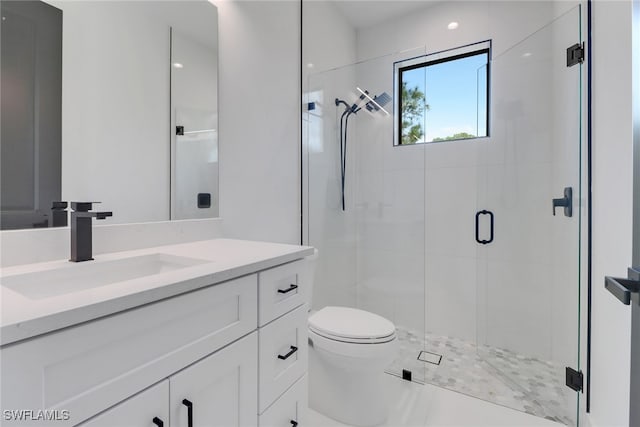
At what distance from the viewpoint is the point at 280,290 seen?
104cm

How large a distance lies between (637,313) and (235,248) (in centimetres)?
115

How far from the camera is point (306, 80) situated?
214 centimetres

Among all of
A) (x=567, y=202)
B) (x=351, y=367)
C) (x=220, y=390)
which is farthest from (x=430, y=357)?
(x=220, y=390)

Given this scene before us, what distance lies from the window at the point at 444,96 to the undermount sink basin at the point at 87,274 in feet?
6.03

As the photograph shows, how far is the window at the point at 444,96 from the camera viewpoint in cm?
223

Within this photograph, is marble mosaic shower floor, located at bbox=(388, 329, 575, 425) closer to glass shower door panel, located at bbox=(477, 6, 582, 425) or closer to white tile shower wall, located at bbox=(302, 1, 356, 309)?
glass shower door panel, located at bbox=(477, 6, 582, 425)

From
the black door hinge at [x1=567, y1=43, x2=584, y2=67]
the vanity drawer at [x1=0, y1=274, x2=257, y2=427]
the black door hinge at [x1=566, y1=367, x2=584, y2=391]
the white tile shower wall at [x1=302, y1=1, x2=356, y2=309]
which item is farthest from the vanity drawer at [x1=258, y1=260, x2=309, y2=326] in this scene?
the black door hinge at [x1=567, y1=43, x2=584, y2=67]

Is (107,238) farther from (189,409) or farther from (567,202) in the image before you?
(567,202)

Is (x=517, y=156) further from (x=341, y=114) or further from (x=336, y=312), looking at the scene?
(x=336, y=312)

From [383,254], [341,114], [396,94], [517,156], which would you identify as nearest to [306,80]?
[341,114]

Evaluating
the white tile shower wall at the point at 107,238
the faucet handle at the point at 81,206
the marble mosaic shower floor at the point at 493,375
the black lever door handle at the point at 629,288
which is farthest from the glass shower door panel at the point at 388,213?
the faucet handle at the point at 81,206

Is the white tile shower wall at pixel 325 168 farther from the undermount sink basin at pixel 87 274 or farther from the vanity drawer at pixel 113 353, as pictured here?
the vanity drawer at pixel 113 353

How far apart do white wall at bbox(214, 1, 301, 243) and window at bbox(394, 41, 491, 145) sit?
2.67 feet

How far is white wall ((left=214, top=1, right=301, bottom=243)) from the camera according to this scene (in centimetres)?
161
